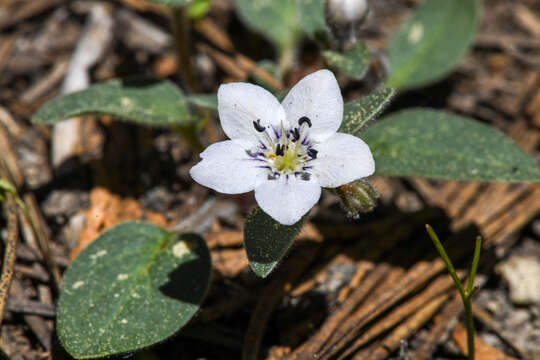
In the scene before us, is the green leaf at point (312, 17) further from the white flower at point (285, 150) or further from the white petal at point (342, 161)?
the white petal at point (342, 161)

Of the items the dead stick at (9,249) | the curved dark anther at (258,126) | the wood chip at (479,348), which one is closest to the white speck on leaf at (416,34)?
the curved dark anther at (258,126)

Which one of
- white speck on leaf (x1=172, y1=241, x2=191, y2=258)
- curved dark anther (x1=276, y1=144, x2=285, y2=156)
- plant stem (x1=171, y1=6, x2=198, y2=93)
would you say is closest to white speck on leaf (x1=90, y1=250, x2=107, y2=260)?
white speck on leaf (x1=172, y1=241, x2=191, y2=258)

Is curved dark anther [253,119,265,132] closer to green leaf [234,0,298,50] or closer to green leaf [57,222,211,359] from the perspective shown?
green leaf [57,222,211,359]

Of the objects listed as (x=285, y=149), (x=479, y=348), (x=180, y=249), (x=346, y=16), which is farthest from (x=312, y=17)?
(x=479, y=348)

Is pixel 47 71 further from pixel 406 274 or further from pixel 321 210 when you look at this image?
pixel 406 274

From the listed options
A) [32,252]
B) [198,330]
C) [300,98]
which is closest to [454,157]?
[300,98]

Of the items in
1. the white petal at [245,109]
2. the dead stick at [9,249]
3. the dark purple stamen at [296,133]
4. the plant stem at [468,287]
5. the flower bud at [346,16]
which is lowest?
the dead stick at [9,249]

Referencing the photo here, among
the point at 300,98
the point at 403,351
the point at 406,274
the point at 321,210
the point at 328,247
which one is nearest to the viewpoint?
the point at 300,98

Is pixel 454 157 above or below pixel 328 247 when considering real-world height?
above
